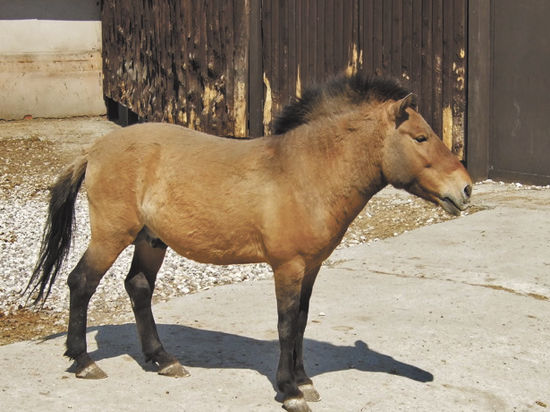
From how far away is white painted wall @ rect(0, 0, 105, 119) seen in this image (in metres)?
18.0

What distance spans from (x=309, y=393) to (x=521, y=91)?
6.57 m

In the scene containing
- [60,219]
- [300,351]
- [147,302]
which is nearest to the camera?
[300,351]

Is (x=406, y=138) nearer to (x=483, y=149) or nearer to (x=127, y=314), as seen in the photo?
(x=127, y=314)

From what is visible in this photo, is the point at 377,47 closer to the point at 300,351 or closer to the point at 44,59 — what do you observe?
the point at 300,351

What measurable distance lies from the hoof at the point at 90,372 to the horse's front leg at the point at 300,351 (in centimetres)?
112

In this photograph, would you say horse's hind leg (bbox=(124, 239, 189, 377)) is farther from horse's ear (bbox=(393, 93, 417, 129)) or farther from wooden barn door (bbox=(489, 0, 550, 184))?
wooden barn door (bbox=(489, 0, 550, 184))

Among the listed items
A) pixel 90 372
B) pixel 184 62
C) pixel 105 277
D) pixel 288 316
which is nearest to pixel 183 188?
pixel 288 316

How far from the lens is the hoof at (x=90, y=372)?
509cm

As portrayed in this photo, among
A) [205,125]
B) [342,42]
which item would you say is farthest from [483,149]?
[205,125]

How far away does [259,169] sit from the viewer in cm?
484

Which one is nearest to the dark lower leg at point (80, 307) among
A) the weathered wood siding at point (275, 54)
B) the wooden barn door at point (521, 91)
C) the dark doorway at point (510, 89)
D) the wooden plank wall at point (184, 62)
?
the weathered wood siding at point (275, 54)

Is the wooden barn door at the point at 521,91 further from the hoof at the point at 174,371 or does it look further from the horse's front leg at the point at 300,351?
the hoof at the point at 174,371

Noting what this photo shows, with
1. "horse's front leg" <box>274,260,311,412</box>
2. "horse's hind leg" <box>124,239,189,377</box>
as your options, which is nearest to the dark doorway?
"horse's hind leg" <box>124,239,189,377</box>

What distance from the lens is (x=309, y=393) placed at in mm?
4824
